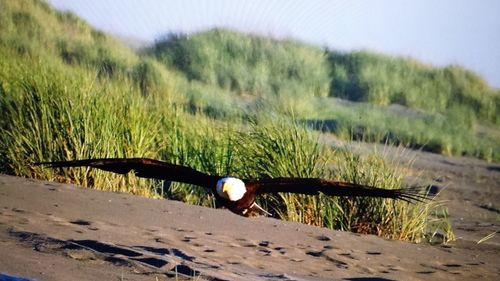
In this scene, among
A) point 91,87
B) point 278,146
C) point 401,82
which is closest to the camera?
point 278,146

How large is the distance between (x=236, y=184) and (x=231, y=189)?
0.40ft

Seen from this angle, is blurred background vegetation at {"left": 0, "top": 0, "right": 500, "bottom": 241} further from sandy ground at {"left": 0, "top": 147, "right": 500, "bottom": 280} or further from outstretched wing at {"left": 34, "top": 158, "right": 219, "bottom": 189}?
outstretched wing at {"left": 34, "top": 158, "right": 219, "bottom": 189}

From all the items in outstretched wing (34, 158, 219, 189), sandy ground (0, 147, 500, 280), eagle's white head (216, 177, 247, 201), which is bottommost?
sandy ground (0, 147, 500, 280)

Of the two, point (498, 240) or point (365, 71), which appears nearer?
point (498, 240)

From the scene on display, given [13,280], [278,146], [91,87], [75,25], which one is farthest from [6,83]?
[75,25]

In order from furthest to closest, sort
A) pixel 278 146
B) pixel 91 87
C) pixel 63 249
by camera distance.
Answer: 1. pixel 91 87
2. pixel 278 146
3. pixel 63 249

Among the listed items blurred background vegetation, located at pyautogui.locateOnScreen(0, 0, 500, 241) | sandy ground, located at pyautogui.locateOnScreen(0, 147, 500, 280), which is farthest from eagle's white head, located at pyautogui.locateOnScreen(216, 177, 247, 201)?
blurred background vegetation, located at pyautogui.locateOnScreen(0, 0, 500, 241)

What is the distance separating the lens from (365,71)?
3628cm

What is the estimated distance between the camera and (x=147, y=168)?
25.2 feet

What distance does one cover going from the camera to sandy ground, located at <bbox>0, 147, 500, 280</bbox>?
771 centimetres

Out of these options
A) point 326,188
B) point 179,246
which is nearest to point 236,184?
point 326,188

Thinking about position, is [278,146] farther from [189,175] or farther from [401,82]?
[401,82]

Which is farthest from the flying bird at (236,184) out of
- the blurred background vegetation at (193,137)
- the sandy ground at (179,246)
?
the blurred background vegetation at (193,137)

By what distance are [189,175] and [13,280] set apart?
1.78 m
